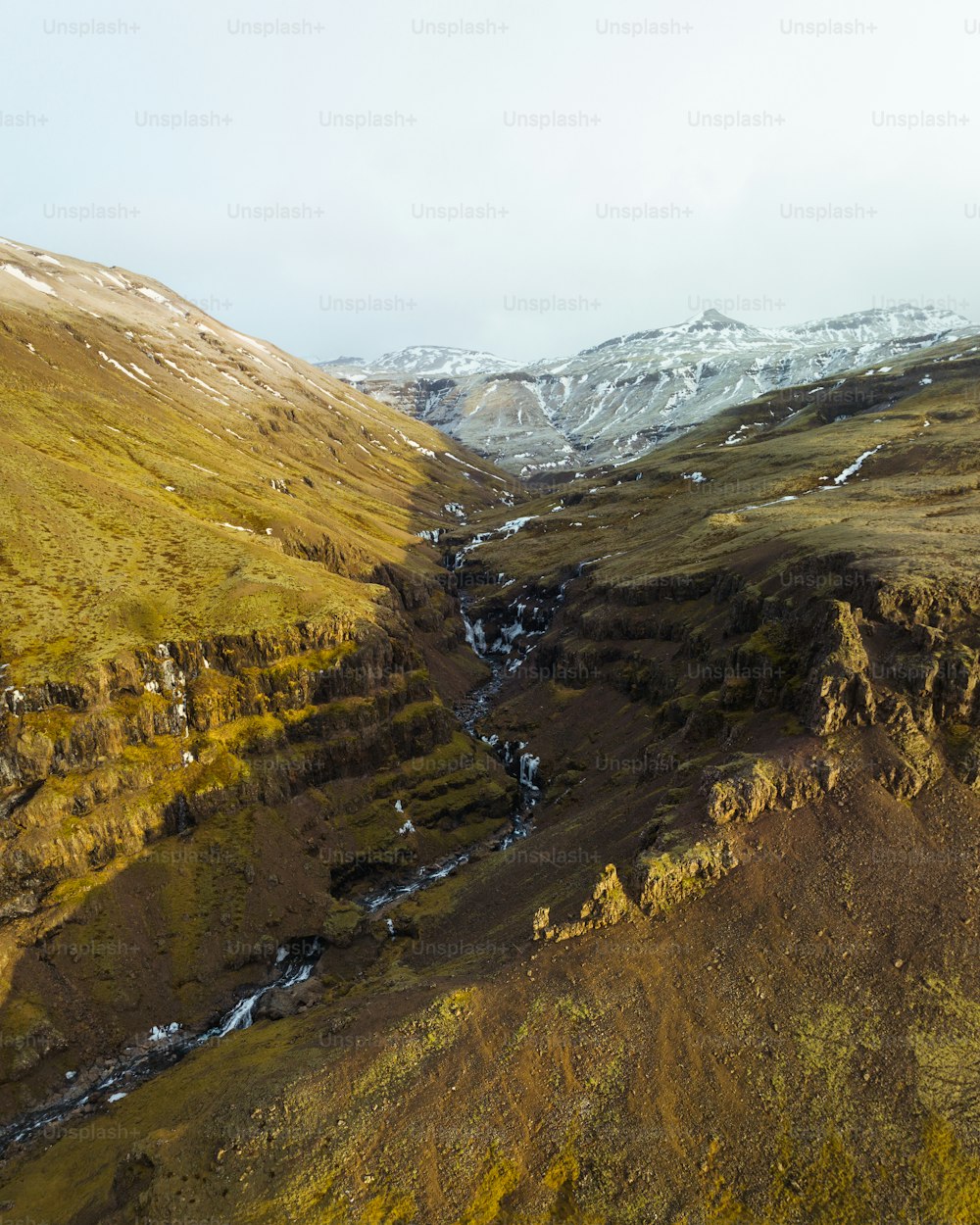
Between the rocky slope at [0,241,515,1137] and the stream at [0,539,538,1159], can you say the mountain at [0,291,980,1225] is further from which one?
the stream at [0,539,538,1159]

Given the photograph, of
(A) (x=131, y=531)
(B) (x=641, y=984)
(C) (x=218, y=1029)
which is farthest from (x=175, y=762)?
(B) (x=641, y=984)

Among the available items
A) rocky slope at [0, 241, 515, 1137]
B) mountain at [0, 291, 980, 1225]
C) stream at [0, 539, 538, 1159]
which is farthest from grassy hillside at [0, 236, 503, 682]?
stream at [0, 539, 538, 1159]

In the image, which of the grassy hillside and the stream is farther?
the grassy hillside

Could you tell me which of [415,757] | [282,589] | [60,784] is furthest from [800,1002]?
[282,589]

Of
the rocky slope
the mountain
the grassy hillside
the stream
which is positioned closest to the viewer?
the mountain

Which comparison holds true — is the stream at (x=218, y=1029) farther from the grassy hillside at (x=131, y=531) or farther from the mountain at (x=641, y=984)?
the grassy hillside at (x=131, y=531)

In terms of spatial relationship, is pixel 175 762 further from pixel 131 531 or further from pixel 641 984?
pixel 641 984

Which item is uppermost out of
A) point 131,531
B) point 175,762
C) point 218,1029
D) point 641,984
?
point 131,531

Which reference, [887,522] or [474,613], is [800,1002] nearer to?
[887,522]
